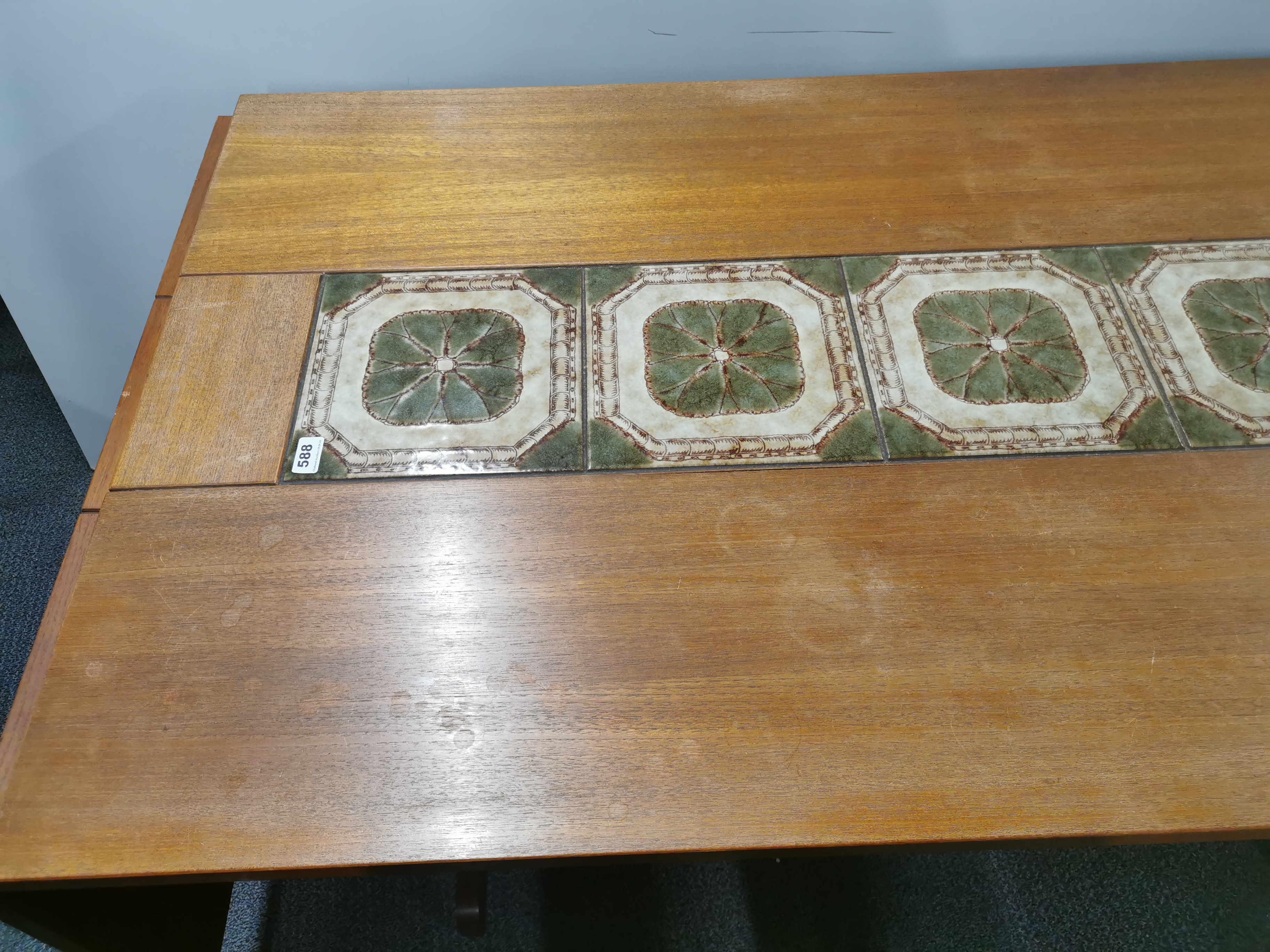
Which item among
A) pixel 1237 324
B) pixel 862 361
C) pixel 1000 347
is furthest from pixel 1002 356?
pixel 1237 324

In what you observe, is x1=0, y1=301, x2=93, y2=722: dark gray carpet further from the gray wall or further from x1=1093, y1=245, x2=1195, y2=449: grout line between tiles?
x1=1093, y1=245, x2=1195, y2=449: grout line between tiles

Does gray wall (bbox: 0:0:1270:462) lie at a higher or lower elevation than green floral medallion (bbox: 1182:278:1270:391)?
higher

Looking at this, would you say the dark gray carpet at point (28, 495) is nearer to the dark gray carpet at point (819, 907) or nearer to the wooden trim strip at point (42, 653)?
the dark gray carpet at point (819, 907)

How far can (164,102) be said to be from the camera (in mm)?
1437

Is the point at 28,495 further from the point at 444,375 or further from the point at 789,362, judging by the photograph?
the point at 789,362

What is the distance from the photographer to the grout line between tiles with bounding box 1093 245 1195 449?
37.9 inches

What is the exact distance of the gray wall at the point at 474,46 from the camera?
1318 mm

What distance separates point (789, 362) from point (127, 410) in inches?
28.5

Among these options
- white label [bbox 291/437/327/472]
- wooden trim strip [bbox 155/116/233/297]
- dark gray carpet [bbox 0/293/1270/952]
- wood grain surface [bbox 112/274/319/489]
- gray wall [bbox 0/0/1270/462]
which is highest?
gray wall [bbox 0/0/1270/462]

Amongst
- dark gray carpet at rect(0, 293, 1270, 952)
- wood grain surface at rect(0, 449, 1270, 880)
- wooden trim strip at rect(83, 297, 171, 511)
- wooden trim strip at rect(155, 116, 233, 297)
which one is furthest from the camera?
dark gray carpet at rect(0, 293, 1270, 952)

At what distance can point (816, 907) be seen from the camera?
1.35 m

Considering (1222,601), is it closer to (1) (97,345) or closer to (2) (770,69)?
(2) (770,69)

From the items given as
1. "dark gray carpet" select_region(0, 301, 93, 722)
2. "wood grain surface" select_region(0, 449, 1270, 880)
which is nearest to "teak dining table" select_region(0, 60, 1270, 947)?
"wood grain surface" select_region(0, 449, 1270, 880)

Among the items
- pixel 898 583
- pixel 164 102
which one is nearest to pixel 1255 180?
pixel 898 583
